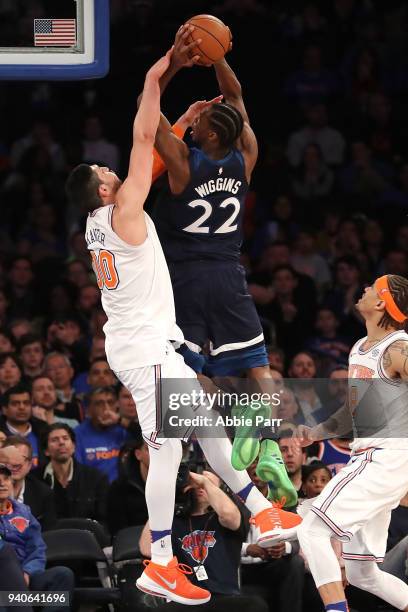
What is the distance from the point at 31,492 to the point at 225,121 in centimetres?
349

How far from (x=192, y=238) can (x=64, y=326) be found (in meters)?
5.30

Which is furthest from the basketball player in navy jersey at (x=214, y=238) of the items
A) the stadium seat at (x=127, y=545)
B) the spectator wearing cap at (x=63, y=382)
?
the spectator wearing cap at (x=63, y=382)

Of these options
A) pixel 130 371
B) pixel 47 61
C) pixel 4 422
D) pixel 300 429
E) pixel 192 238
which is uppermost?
pixel 47 61

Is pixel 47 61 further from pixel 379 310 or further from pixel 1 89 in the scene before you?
pixel 1 89

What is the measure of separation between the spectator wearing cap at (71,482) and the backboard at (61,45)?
3420mm

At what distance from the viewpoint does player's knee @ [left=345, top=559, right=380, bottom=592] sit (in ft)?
29.3

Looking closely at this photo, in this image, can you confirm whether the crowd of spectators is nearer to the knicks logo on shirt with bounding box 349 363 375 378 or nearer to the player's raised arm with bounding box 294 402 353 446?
the player's raised arm with bounding box 294 402 353 446

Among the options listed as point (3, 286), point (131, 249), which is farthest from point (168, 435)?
point (3, 286)

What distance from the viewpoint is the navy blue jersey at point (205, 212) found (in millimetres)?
8492

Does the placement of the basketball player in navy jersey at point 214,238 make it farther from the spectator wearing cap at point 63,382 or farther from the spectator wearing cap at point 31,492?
the spectator wearing cap at point 63,382

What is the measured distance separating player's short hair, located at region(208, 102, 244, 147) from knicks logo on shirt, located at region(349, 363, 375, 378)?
1622mm

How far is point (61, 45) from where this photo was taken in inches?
335

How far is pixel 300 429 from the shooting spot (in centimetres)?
902

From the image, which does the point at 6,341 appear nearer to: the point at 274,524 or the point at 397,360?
the point at 274,524
